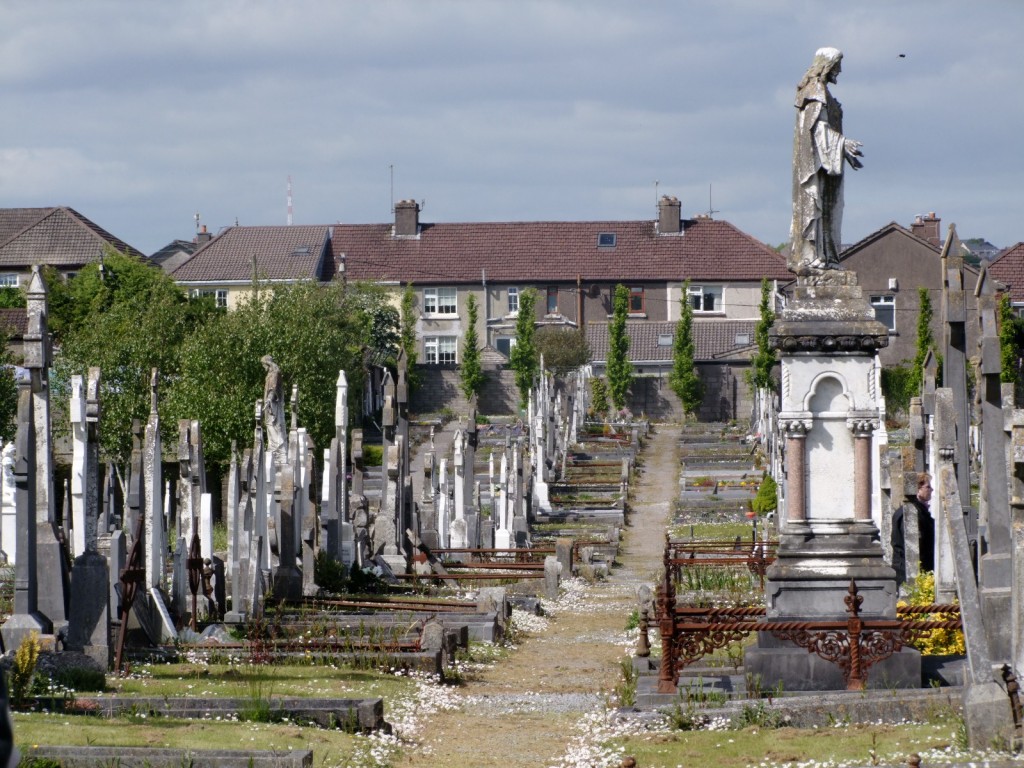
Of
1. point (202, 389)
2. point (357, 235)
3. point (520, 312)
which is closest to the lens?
point (202, 389)

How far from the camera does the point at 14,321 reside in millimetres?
54062

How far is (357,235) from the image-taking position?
263ft

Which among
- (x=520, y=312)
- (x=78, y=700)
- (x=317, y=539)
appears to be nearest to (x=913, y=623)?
(x=78, y=700)

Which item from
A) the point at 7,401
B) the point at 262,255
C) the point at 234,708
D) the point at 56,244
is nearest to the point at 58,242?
the point at 56,244

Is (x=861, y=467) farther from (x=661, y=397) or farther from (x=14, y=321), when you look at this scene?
(x=661, y=397)

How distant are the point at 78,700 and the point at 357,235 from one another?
69203mm

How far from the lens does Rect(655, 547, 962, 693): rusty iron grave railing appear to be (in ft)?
40.3

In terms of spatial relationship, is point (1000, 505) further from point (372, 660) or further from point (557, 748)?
point (372, 660)

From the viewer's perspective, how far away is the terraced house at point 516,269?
250ft

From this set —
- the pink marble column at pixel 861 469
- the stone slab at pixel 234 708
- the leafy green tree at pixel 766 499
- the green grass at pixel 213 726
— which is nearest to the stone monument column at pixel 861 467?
the pink marble column at pixel 861 469

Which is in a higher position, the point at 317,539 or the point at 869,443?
the point at 869,443

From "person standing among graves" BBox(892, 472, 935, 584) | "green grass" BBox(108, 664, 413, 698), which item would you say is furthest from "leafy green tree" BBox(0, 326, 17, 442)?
"green grass" BBox(108, 664, 413, 698)

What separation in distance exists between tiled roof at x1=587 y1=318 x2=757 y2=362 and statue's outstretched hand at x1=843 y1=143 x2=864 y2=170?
5492 centimetres

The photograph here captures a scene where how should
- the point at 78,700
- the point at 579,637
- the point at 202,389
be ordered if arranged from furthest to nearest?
1. the point at 202,389
2. the point at 579,637
3. the point at 78,700
